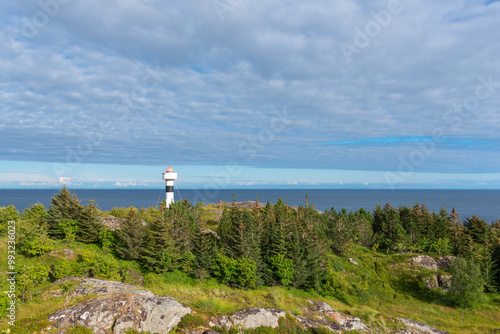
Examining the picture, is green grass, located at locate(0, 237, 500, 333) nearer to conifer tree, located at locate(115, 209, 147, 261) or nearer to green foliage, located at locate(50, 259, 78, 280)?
green foliage, located at locate(50, 259, 78, 280)

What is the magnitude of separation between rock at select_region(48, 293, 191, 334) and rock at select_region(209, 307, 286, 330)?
1.62 meters

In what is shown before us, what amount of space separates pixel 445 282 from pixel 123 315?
145 feet

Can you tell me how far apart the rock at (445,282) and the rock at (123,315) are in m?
41.1

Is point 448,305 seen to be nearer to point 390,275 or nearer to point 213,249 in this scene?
point 390,275

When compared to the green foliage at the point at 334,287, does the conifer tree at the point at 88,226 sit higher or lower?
higher

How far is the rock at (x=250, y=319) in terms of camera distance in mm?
11219

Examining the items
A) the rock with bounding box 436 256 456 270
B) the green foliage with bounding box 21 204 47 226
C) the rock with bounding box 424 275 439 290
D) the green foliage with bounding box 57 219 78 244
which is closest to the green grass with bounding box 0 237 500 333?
the rock with bounding box 424 275 439 290

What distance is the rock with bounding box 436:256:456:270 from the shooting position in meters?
41.5

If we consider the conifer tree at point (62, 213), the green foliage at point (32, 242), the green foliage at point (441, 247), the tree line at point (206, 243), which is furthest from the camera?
the green foliage at point (441, 247)

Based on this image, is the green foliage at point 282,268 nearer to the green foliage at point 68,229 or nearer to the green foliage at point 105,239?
the green foliage at point 105,239

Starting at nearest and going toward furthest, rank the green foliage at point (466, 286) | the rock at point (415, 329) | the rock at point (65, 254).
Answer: the rock at point (415, 329), the rock at point (65, 254), the green foliage at point (466, 286)

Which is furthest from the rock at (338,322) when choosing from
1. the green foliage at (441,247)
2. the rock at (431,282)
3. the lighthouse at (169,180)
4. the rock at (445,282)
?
Answer: the green foliage at (441,247)

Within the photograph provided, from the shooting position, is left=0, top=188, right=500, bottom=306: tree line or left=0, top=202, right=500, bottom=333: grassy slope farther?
left=0, top=188, right=500, bottom=306: tree line

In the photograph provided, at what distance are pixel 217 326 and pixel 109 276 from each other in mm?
18969
